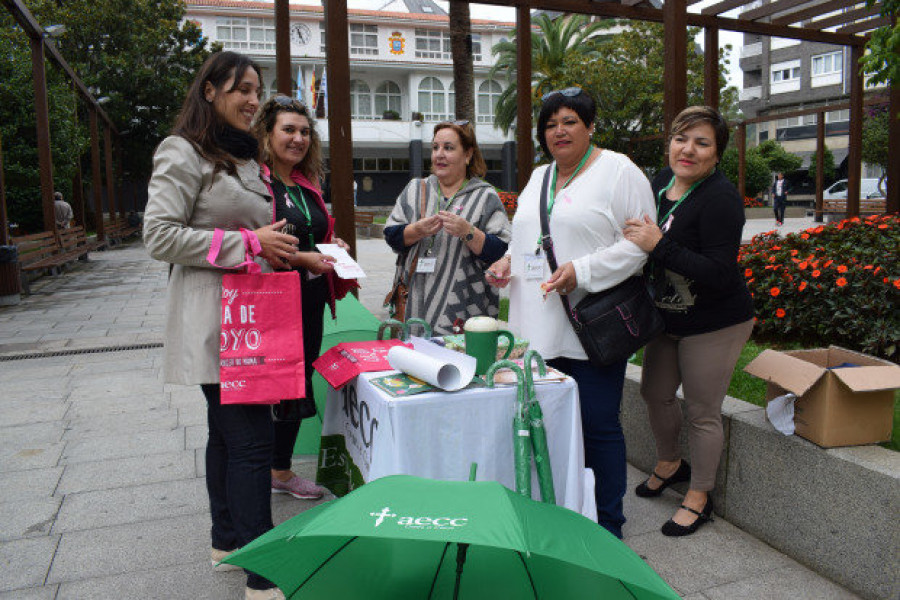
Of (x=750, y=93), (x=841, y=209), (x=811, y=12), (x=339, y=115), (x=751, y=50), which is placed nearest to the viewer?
(x=339, y=115)

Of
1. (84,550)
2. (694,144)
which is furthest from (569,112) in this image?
(84,550)

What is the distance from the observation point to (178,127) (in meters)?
2.37

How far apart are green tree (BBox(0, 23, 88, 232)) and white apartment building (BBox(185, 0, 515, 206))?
2330 cm

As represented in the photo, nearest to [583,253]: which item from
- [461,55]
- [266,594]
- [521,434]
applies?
[521,434]

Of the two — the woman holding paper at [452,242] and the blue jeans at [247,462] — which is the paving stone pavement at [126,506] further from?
the woman holding paper at [452,242]

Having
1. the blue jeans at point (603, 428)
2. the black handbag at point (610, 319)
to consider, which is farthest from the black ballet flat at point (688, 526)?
the black handbag at point (610, 319)

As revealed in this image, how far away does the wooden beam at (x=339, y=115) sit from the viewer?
4.64 m

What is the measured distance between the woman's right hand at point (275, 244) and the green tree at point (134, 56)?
27.3 m

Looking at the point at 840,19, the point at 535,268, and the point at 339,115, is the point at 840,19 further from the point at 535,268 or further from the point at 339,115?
the point at 535,268

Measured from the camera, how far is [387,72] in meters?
45.4

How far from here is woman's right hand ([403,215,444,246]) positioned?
321cm

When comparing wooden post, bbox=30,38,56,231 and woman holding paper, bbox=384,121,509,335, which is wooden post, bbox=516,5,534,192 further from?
wooden post, bbox=30,38,56,231

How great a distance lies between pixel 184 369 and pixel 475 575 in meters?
1.20

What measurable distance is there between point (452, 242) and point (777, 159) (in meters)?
40.4
